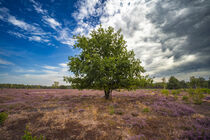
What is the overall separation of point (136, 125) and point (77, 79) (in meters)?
9.34

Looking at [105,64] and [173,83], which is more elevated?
[105,64]

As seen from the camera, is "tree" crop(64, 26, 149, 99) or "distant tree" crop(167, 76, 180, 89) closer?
"tree" crop(64, 26, 149, 99)

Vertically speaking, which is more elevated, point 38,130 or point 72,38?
point 72,38

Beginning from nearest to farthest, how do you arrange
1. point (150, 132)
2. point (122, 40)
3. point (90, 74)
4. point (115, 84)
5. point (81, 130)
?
point (150, 132) < point (81, 130) < point (90, 74) < point (115, 84) < point (122, 40)

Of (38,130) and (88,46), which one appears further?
(88,46)

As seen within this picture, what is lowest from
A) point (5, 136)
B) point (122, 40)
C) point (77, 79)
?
point (5, 136)

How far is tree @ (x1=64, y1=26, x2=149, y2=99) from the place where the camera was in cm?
1044

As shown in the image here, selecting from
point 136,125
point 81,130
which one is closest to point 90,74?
point 81,130

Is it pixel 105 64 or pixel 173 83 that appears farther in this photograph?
pixel 173 83

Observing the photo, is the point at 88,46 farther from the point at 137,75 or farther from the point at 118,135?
the point at 118,135

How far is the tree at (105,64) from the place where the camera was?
34.2 ft

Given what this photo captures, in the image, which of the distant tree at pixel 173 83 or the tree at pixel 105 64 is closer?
the tree at pixel 105 64

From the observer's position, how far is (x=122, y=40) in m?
13.0

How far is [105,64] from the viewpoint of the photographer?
395 inches
